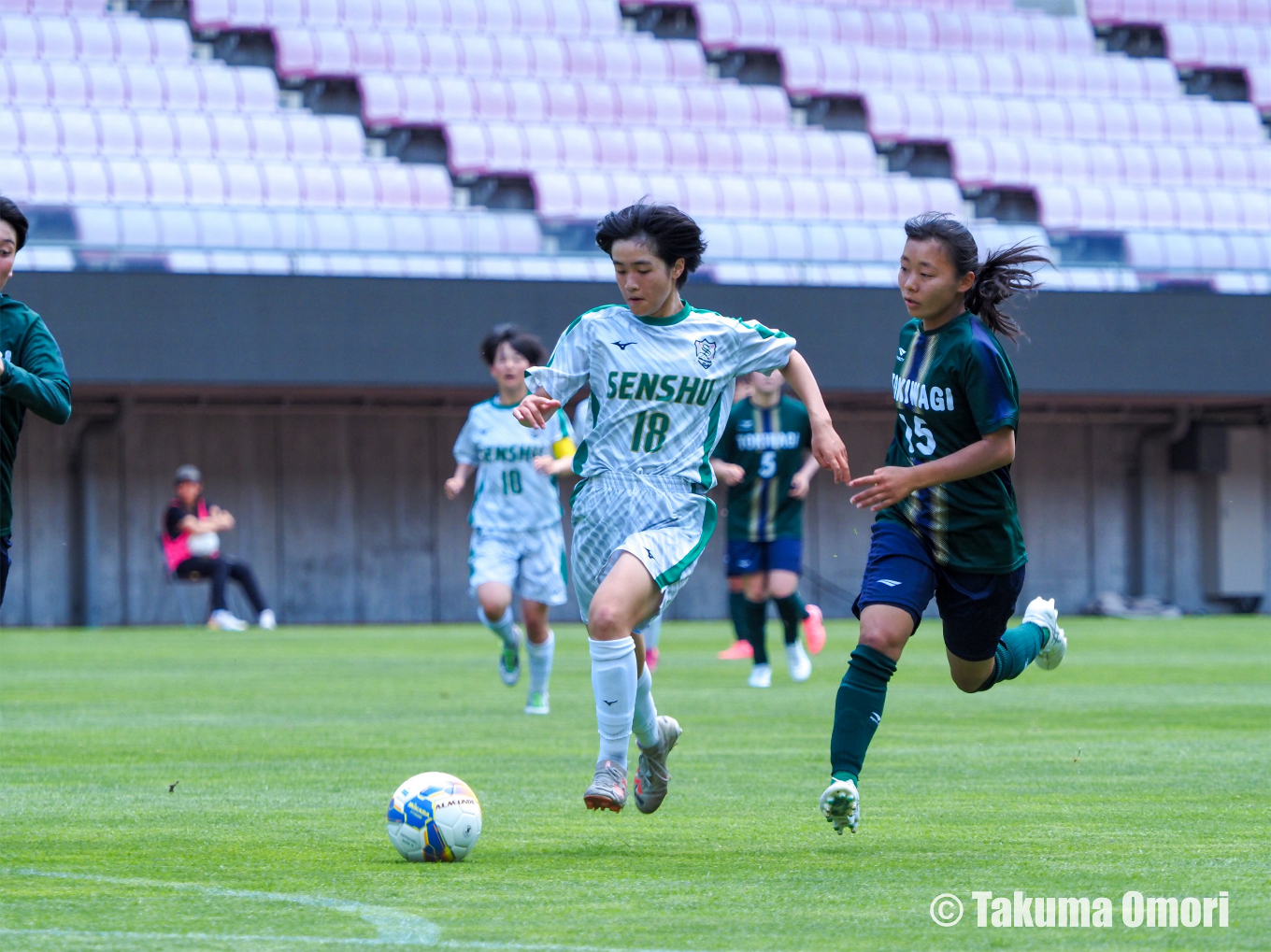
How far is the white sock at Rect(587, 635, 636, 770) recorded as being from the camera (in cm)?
581

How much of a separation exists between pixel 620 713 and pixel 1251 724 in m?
5.41

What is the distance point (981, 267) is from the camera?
19.4 feet

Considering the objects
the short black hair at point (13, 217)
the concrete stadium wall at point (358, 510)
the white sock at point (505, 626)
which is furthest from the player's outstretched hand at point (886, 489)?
the concrete stadium wall at point (358, 510)

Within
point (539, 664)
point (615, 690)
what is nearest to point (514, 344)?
point (539, 664)

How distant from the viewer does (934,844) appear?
545 centimetres

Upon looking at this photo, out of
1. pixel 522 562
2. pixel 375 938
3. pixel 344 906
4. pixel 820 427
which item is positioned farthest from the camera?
pixel 522 562

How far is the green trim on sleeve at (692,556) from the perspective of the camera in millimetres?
5930

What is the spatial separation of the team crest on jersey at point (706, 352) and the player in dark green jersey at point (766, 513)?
7.28 meters

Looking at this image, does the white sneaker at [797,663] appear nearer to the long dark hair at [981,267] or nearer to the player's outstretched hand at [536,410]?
the long dark hair at [981,267]

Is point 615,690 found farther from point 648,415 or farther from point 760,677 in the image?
point 760,677

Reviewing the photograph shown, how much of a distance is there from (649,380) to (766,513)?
7806 mm

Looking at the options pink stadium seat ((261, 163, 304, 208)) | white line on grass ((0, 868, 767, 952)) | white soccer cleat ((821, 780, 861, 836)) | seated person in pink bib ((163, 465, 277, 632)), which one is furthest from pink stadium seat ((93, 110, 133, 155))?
white line on grass ((0, 868, 767, 952))

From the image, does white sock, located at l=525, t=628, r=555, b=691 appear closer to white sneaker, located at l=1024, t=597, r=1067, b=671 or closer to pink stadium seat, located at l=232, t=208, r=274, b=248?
white sneaker, located at l=1024, t=597, r=1067, b=671

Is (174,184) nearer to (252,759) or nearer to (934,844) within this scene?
(252,759)
